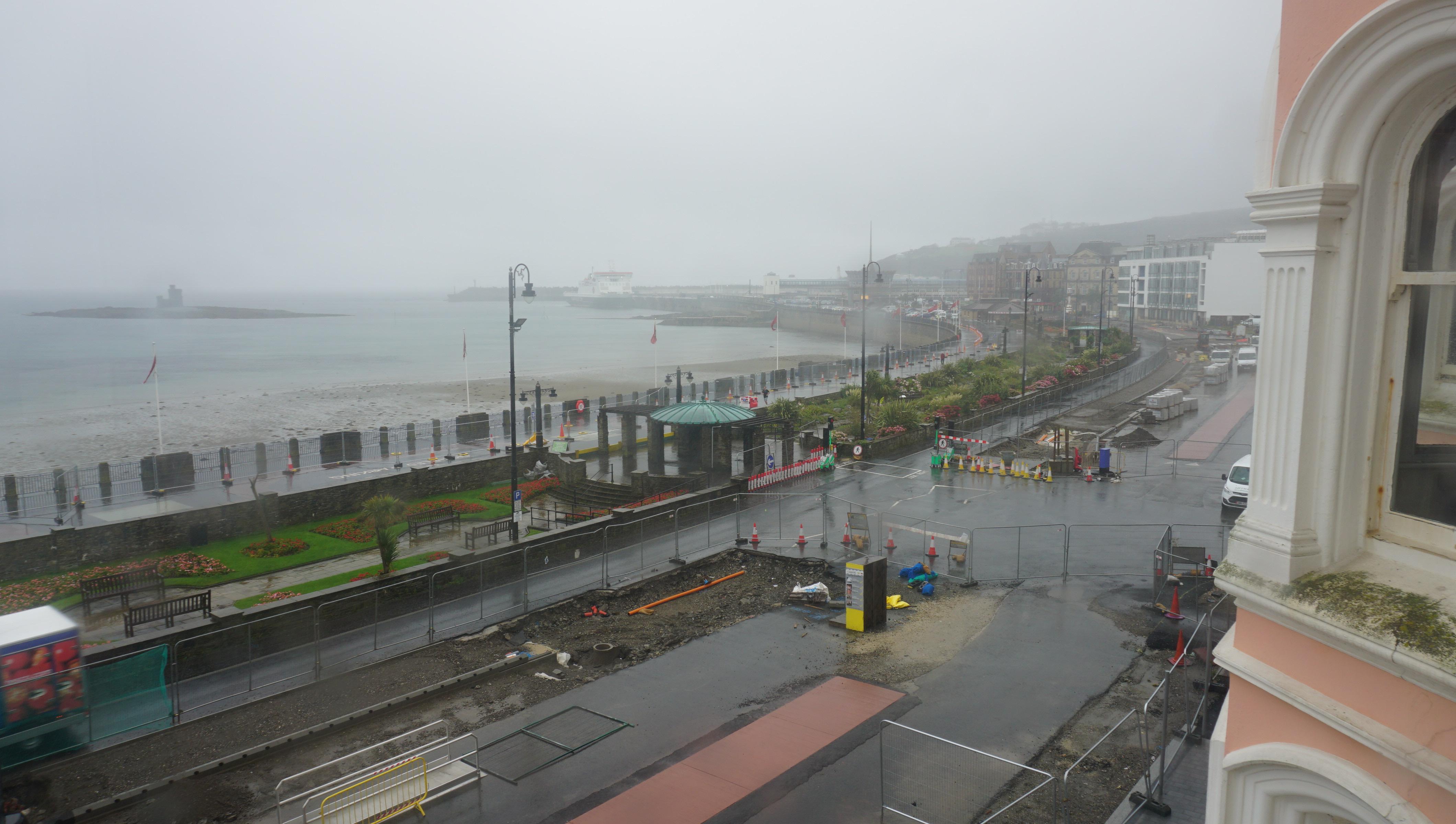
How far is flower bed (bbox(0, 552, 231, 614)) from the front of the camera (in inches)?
606

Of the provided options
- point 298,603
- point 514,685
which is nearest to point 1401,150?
point 514,685

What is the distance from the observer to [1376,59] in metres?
3.45

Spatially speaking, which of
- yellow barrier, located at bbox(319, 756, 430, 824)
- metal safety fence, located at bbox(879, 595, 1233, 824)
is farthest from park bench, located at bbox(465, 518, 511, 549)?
metal safety fence, located at bbox(879, 595, 1233, 824)

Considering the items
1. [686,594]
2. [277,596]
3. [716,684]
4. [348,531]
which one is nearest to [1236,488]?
[686,594]

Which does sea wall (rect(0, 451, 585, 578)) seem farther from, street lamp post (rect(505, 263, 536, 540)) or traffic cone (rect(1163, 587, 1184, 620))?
traffic cone (rect(1163, 587, 1184, 620))

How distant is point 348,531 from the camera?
68.5ft

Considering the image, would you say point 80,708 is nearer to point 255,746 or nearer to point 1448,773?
point 255,746

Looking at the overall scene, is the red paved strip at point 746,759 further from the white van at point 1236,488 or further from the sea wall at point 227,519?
the sea wall at point 227,519

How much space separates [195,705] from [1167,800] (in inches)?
482

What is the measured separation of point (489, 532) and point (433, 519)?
3113 millimetres

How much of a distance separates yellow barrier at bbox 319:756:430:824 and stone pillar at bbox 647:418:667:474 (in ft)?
53.3

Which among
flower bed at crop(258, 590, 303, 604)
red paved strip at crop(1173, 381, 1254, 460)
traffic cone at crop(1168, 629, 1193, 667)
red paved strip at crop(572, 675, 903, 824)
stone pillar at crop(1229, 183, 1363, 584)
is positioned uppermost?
stone pillar at crop(1229, 183, 1363, 584)

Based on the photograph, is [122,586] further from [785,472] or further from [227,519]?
[785,472]

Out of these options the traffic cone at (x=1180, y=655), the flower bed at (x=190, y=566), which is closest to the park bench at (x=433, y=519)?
the flower bed at (x=190, y=566)
